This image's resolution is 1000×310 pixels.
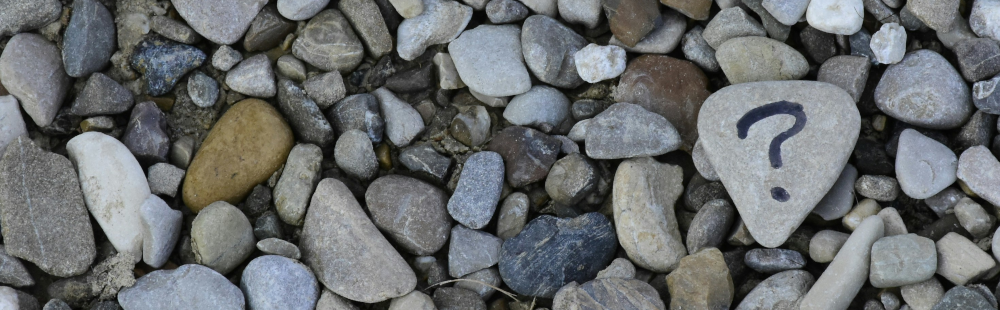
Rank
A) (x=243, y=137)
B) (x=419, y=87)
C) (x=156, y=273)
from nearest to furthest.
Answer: (x=156, y=273) → (x=243, y=137) → (x=419, y=87)

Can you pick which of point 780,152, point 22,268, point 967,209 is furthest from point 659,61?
point 22,268

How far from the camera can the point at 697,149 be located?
8.20ft

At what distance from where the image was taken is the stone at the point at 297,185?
8.49 ft

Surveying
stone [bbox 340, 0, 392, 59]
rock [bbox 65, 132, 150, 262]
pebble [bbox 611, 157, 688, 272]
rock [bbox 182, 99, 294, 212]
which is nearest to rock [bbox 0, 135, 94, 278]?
rock [bbox 65, 132, 150, 262]

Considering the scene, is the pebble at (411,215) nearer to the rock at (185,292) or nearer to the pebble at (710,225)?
the rock at (185,292)

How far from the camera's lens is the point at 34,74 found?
2604 millimetres

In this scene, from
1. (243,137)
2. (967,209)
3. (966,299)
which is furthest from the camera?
(243,137)

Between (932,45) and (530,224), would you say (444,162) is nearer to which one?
(530,224)

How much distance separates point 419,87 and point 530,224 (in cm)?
70

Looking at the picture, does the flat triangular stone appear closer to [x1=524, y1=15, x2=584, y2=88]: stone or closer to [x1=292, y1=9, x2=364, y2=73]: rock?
[x1=524, y1=15, x2=584, y2=88]: stone

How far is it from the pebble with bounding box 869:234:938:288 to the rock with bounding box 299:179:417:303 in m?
1.47

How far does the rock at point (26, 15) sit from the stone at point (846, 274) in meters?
2.79

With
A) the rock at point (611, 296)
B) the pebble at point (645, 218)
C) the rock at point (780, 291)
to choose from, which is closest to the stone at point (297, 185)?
the rock at point (611, 296)

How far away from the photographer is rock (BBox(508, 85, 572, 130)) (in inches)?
105
